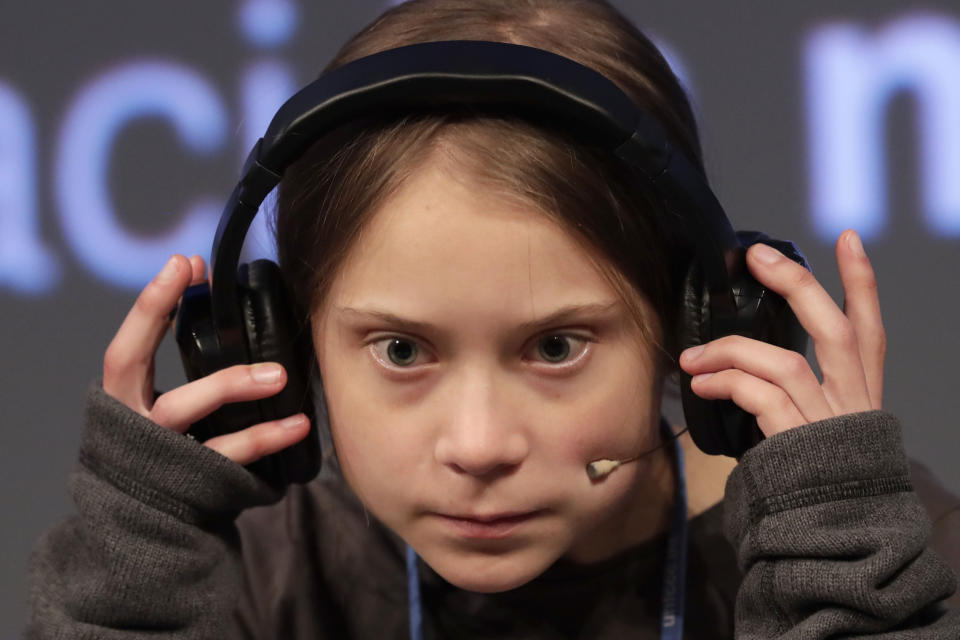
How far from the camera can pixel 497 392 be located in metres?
0.72

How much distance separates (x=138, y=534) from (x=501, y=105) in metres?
0.42

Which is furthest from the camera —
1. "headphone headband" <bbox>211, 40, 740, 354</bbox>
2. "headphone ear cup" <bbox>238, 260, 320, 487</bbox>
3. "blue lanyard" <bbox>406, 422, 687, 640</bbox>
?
"blue lanyard" <bbox>406, 422, 687, 640</bbox>

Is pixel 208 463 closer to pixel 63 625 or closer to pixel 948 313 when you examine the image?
pixel 63 625

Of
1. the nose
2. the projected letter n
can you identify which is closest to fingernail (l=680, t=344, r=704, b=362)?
the nose

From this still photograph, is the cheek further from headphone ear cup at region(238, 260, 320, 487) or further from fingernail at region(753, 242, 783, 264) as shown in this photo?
headphone ear cup at region(238, 260, 320, 487)

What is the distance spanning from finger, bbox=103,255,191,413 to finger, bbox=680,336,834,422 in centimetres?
41

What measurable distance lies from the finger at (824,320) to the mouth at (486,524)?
24 centimetres

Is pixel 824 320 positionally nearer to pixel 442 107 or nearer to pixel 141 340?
pixel 442 107

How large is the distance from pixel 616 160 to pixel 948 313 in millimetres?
830

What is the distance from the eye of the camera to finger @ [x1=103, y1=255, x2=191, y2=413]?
0.85 meters

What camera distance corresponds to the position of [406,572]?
40.0 inches

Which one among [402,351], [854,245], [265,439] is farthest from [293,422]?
[854,245]

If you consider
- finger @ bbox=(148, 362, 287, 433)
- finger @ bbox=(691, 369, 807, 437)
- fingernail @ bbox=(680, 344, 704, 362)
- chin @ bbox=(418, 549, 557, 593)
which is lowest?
chin @ bbox=(418, 549, 557, 593)

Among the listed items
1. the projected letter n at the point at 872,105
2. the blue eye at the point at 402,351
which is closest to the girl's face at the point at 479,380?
the blue eye at the point at 402,351
